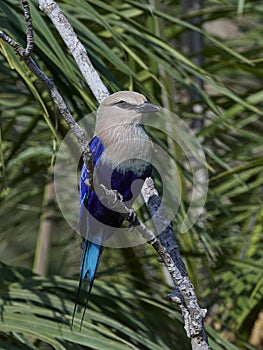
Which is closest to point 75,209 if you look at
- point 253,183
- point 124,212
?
point 253,183

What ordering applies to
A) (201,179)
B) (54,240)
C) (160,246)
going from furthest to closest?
(54,240) → (201,179) → (160,246)

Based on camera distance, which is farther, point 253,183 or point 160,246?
point 253,183

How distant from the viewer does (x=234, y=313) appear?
2.24m

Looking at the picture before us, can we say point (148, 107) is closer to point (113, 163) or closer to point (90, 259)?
point (113, 163)

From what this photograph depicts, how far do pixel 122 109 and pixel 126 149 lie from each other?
8 cm

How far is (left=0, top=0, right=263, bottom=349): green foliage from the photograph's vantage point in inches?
69.5

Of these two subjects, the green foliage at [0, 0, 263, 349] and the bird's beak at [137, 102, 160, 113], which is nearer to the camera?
the bird's beak at [137, 102, 160, 113]

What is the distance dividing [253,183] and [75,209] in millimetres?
571

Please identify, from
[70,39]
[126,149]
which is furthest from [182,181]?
[70,39]

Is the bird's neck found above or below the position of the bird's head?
below

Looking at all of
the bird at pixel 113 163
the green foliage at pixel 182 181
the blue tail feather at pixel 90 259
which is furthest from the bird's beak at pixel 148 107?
the blue tail feather at pixel 90 259

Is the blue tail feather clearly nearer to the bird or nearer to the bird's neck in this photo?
the bird

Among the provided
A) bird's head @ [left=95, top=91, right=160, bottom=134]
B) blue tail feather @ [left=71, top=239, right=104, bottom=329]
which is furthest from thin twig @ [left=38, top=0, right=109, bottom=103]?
blue tail feather @ [left=71, top=239, right=104, bottom=329]

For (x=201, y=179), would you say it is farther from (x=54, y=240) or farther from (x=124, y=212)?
(x=124, y=212)
